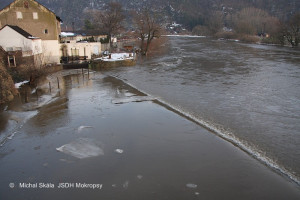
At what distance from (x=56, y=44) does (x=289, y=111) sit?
2902cm

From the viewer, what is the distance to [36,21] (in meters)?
35.4

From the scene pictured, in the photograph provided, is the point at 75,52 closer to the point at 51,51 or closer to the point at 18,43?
the point at 51,51

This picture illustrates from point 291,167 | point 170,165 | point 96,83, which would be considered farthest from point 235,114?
point 96,83

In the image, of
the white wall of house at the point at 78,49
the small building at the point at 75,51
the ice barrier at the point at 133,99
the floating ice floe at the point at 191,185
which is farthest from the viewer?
the white wall of house at the point at 78,49

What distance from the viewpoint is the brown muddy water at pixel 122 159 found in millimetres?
9438

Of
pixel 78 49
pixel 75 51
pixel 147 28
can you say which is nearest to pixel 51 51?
pixel 75 51

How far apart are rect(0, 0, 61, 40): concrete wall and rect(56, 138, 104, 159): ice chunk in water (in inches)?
1075

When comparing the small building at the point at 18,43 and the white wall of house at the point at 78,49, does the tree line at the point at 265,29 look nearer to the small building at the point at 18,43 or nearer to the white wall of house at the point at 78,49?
the white wall of house at the point at 78,49

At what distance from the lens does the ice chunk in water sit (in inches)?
471

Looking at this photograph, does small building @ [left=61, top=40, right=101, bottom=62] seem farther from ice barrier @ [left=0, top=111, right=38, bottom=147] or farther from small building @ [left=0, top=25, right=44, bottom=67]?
ice barrier @ [left=0, top=111, right=38, bottom=147]

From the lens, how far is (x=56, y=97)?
21.9 meters

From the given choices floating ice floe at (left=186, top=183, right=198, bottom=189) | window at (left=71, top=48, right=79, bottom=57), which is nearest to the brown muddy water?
floating ice floe at (left=186, top=183, right=198, bottom=189)

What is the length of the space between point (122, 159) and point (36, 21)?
30.3 meters

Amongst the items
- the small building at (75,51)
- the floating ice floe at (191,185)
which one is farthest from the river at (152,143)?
the small building at (75,51)
